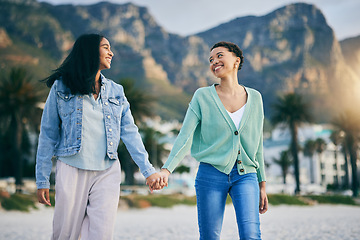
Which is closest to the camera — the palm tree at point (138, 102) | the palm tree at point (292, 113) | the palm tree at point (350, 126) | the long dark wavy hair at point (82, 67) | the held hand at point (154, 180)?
the long dark wavy hair at point (82, 67)

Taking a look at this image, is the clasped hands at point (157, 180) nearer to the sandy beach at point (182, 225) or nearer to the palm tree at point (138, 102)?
the sandy beach at point (182, 225)

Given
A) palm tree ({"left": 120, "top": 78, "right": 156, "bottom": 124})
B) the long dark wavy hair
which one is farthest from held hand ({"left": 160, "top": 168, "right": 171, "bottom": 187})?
palm tree ({"left": 120, "top": 78, "right": 156, "bottom": 124})

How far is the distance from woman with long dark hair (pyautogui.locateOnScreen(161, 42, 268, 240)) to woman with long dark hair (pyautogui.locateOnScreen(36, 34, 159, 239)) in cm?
42

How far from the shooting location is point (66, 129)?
3398 millimetres

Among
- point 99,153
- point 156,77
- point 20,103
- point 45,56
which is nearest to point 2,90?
point 20,103

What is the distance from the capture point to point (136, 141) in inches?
143

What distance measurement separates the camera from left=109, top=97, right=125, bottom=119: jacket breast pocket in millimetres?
3585

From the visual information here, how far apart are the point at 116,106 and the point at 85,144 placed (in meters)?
0.44

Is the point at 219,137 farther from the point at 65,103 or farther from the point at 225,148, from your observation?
the point at 65,103

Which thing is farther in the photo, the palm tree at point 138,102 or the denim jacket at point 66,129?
the palm tree at point 138,102

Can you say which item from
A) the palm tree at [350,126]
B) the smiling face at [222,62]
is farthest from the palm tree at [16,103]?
the palm tree at [350,126]

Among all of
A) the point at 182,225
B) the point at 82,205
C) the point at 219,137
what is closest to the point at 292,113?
the point at 182,225

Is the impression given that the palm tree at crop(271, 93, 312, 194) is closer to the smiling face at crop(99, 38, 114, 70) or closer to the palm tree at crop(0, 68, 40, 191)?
the palm tree at crop(0, 68, 40, 191)

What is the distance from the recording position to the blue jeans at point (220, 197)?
3.42 m
